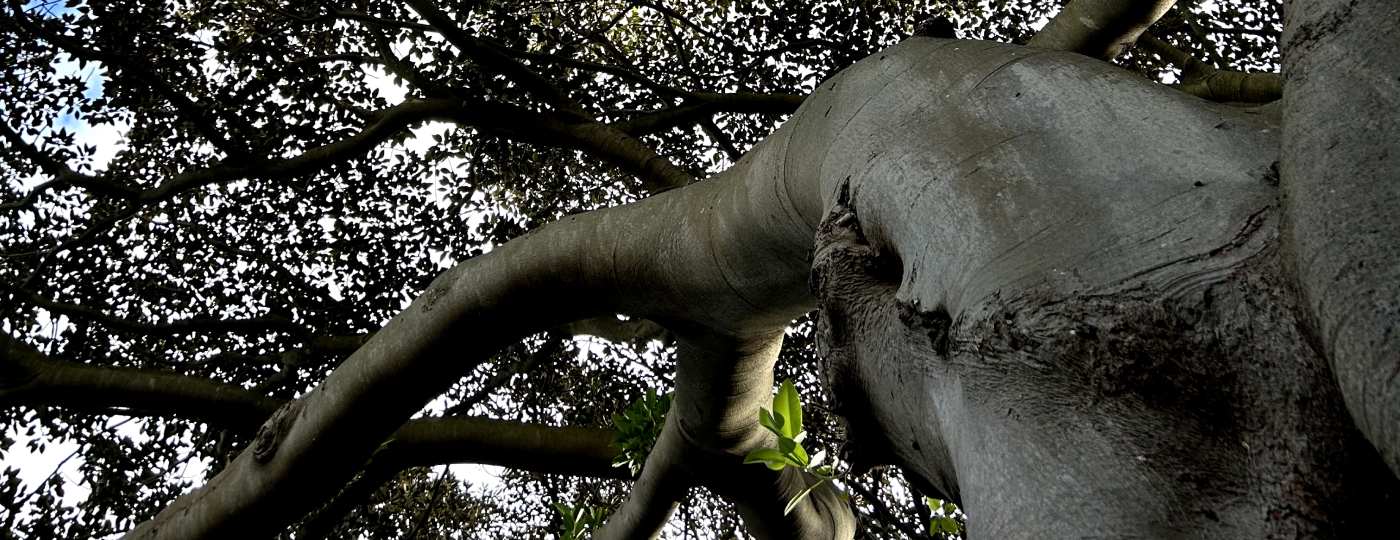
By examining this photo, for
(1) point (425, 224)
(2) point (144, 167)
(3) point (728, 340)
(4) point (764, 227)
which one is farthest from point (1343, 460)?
(2) point (144, 167)

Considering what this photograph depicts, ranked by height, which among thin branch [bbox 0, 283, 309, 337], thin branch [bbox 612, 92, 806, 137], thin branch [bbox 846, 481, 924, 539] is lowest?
thin branch [bbox 846, 481, 924, 539]

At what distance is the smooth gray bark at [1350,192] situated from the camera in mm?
697

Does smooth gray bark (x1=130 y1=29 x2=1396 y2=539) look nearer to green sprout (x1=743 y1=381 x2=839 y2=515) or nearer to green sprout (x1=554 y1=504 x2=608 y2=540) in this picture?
green sprout (x1=743 y1=381 x2=839 y2=515)

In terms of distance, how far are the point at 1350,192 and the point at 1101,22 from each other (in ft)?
6.80

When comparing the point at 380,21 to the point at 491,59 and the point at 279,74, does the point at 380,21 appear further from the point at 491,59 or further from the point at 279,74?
the point at 279,74

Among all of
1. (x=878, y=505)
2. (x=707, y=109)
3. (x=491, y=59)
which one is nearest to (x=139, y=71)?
(x=491, y=59)

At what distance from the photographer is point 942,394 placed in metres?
1.19

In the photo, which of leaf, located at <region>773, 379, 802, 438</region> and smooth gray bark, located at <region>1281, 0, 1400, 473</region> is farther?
leaf, located at <region>773, 379, 802, 438</region>

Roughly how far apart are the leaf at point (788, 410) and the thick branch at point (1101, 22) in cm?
139

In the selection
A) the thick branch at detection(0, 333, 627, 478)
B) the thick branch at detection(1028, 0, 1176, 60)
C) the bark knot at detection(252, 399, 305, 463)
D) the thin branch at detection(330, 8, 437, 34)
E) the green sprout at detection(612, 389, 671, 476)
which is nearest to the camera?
the thick branch at detection(1028, 0, 1176, 60)

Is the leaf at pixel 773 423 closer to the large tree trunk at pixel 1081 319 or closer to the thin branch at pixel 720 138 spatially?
the large tree trunk at pixel 1081 319

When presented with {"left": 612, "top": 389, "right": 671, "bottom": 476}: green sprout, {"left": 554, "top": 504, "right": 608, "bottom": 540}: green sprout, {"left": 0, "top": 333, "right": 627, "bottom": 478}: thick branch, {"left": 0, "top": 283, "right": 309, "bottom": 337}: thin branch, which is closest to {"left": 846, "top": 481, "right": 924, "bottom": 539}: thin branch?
{"left": 612, "top": 389, "right": 671, "bottom": 476}: green sprout

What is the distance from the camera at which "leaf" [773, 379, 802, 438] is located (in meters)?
1.97

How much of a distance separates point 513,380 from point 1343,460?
19.1ft
